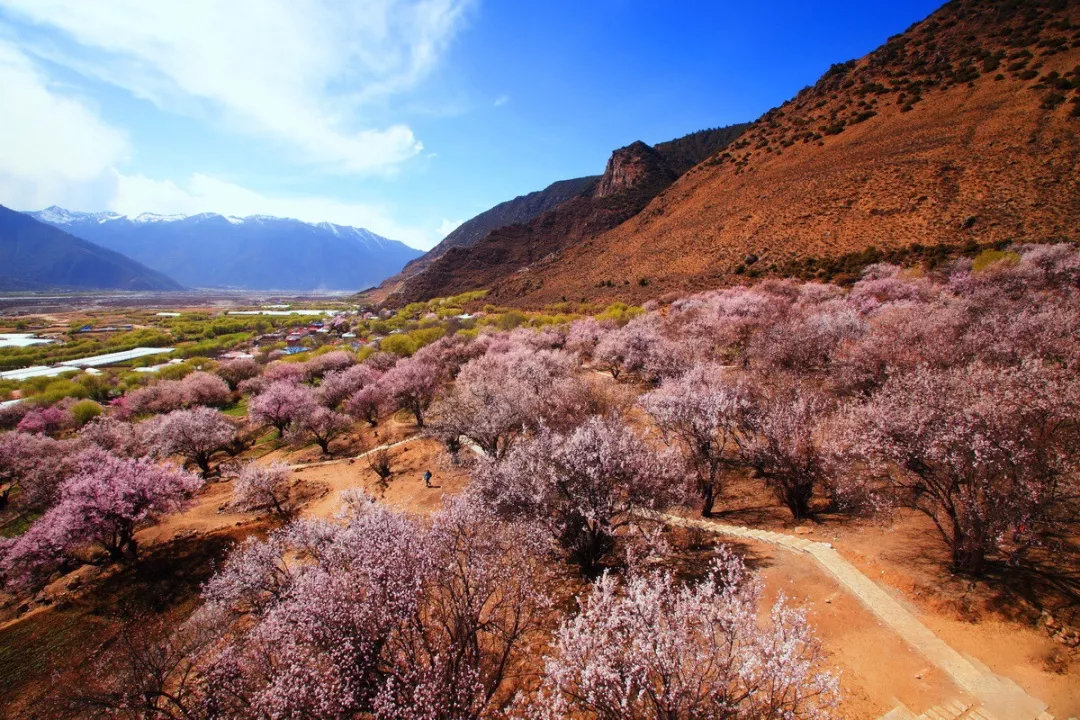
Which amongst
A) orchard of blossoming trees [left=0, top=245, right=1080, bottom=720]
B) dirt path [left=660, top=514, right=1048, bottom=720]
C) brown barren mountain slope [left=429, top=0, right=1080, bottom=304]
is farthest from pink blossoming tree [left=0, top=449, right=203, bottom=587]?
brown barren mountain slope [left=429, top=0, right=1080, bottom=304]

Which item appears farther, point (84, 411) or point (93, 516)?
point (84, 411)

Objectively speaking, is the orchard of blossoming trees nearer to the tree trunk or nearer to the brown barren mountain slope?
the tree trunk

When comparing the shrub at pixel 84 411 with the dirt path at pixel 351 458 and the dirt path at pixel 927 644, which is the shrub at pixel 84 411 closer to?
the dirt path at pixel 351 458

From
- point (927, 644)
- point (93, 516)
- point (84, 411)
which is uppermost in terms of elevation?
point (927, 644)

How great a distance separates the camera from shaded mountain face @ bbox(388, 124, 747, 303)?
108938 millimetres

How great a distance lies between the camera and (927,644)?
872cm

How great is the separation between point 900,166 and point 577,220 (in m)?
79.9

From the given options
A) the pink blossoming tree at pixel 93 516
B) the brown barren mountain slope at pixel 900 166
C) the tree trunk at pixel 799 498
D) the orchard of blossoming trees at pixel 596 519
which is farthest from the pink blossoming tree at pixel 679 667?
the brown barren mountain slope at pixel 900 166

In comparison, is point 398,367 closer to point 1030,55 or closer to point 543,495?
point 543,495

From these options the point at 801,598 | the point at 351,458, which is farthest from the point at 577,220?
the point at 801,598

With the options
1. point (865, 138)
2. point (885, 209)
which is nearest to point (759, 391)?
point (885, 209)

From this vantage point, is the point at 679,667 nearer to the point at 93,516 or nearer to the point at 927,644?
the point at 927,644

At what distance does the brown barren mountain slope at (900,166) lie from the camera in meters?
39.9

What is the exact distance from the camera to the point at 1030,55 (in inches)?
1903
